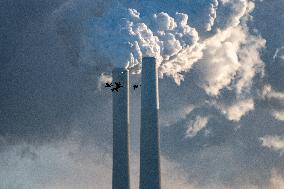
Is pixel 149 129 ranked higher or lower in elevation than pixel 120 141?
higher

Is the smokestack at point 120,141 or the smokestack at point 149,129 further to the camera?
the smokestack at point 120,141

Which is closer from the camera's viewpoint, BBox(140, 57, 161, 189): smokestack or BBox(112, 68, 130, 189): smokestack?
BBox(140, 57, 161, 189): smokestack

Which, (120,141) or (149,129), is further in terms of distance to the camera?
(120,141)

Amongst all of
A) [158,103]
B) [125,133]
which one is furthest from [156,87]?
[125,133]

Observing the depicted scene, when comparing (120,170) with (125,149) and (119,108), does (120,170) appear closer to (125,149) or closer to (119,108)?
(125,149)
